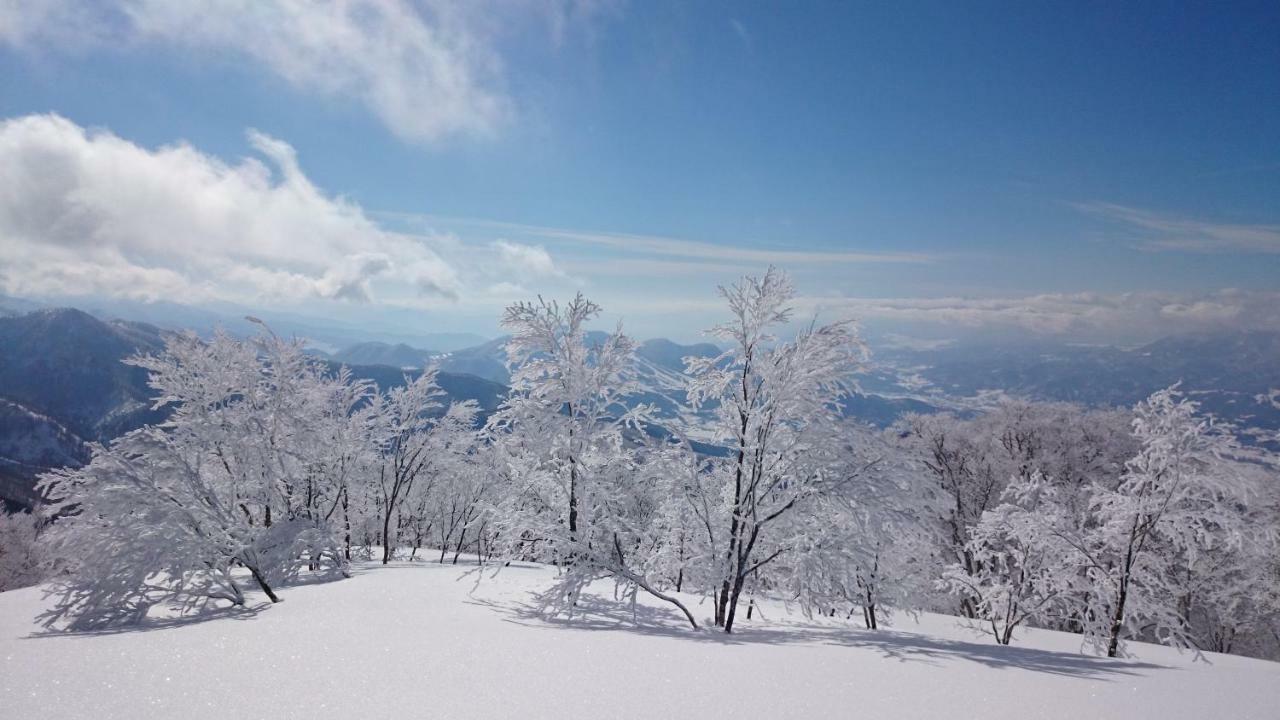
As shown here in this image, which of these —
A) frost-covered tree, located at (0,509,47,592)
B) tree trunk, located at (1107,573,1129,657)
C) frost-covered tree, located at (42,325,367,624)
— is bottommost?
frost-covered tree, located at (0,509,47,592)

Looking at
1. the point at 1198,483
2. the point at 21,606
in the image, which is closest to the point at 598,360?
the point at 21,606

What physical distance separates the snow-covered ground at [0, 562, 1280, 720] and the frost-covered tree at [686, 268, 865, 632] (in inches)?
83.9

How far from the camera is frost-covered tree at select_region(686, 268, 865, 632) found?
991cm

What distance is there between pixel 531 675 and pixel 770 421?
21.1 ft

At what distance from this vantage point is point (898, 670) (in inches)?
243

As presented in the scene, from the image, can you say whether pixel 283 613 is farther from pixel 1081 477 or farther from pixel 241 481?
pixel 1081 477

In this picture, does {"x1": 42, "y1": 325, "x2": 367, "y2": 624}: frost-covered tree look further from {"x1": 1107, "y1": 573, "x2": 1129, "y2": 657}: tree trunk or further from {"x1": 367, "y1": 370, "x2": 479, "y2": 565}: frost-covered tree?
{"x1": 1107, "y1": 573, "x2": 1129, "y2": 657}: tree trunk

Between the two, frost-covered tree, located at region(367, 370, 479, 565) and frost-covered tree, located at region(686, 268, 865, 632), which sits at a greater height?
frost-covered tree, located at region(686, 268, 865, 632)

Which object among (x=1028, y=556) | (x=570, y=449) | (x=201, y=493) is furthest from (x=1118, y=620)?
(x=201, y=493)

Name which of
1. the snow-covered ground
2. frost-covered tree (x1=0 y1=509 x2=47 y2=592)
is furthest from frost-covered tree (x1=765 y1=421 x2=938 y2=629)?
frost-covered tree (x1=0 y1=509 x2=47 y2=592)

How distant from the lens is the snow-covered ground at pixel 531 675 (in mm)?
4664

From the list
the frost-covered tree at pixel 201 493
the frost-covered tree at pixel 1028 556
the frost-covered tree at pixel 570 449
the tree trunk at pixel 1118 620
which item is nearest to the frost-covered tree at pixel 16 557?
the frost-covered tree at pixel 201 493

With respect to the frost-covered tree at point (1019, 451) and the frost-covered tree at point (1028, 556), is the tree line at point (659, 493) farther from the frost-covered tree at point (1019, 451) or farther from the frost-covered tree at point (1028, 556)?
the frost-covered tree at point (1019, 451)

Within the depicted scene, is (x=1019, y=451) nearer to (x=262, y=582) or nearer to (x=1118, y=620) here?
(x=1118, y=620)
